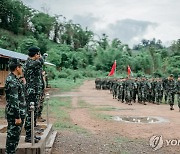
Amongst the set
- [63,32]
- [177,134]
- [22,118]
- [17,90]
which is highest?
[63,32]

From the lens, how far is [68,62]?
59000 mm

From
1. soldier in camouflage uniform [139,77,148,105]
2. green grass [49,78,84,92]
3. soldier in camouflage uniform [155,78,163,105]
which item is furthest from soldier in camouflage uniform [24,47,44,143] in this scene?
green grass [49,78,84,92]

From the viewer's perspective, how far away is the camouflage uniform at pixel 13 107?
5168 mm

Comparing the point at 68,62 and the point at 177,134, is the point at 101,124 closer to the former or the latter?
the point at 177,134

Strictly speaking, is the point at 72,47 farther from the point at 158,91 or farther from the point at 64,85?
the point at 158,91

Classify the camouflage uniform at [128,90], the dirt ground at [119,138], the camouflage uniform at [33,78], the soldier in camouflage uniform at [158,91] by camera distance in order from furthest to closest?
the soldier in camouflage uniform at [158,91]
the camouflage uniform at [128,90]
the dirt ground at [119,138]
the camouflage uniform at [33,78]

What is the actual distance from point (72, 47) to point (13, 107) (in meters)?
69.6

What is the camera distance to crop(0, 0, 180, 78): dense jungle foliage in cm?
5216

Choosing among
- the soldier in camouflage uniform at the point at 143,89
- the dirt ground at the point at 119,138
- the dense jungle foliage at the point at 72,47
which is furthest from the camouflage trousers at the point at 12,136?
the dense jungle foliage at the point at 72,47

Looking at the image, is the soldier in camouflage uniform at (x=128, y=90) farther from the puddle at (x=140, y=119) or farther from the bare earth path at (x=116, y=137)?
the bare earth path at (x=116, y=137)

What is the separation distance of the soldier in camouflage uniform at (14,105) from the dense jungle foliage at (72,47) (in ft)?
130

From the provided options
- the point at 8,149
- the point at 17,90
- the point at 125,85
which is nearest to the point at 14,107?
the point at 17,90

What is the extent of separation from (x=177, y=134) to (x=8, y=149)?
5.39m

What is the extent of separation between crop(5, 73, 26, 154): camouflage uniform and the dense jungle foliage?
39.5m
